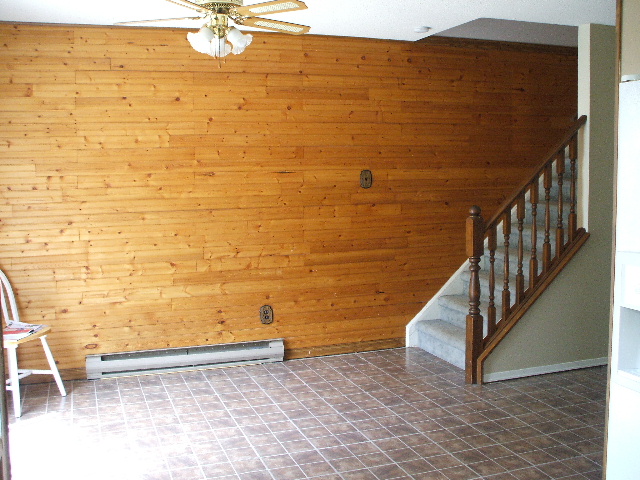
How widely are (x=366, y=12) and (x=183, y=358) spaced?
10.1 ft

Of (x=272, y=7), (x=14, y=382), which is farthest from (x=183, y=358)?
(x=272, y=7)

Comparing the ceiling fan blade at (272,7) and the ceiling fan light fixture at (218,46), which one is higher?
the ceiling fan blade at (272,7)

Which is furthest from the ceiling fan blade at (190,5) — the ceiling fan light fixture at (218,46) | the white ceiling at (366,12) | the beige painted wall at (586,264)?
the beige painted wall at (586,264)

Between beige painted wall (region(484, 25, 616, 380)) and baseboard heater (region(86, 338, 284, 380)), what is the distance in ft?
6.46

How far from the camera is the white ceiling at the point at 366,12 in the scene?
469 centimetres

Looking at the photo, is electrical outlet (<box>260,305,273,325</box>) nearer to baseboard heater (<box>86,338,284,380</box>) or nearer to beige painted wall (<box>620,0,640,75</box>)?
baseboard heater (<box>86,338,284,380</box>)

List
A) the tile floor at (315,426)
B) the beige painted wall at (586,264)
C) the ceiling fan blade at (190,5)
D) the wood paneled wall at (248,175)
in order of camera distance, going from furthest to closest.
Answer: the beige painted wall at (586,264) → the wood paneled wall at (248,175) → the tile floor at (315,426) → the ceiling fan blade at (190,5)

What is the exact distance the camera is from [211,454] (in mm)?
4090

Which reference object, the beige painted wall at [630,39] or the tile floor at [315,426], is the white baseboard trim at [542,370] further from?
the beige painted wall at [630,39]

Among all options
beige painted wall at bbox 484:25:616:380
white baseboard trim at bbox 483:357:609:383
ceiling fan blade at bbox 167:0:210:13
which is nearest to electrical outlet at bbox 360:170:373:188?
beige painted wall at bbox 484:25:616:380

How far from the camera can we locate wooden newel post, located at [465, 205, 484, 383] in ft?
17.1

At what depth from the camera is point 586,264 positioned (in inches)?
218

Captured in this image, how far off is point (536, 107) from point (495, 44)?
29.7 inches

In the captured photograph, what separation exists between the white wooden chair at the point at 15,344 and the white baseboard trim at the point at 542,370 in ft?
10.7
